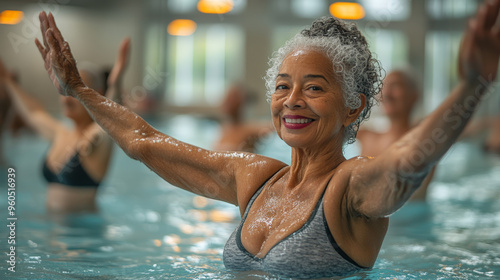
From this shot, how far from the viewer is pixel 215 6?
2325 centimetres

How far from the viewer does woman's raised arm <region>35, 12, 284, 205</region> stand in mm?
2607

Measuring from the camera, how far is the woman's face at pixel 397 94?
19.1 ft

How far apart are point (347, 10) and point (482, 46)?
68.5 feet

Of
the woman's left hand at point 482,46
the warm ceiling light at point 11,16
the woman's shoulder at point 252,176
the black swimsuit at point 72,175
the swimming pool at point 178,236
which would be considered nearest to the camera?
the woman's left hand at point 482,46

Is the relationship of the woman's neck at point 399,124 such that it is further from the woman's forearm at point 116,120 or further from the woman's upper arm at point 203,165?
the woman's forearm at point 116,120

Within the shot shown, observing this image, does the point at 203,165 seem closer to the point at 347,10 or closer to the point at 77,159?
the point at 77,159

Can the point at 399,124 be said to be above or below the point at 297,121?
above

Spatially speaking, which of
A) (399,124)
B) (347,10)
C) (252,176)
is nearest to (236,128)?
(399,124)

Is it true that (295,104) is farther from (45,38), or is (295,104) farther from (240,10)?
(240,10)

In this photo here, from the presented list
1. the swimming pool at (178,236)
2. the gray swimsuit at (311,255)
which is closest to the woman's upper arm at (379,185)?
the gray swimsuit at (311,255)

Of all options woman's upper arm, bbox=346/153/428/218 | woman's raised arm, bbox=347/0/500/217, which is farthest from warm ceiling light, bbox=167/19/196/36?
woman's raised arm, bbox=347/0/500/217

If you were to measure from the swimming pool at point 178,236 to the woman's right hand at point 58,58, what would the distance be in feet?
2.87

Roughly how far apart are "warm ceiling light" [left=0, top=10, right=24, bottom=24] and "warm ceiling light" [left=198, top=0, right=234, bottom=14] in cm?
608

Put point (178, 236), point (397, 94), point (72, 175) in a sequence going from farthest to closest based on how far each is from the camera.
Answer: point (397, 94) → point (72, 175) → point (178, 236)
